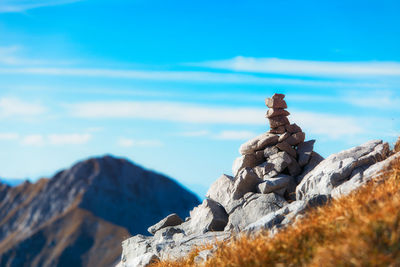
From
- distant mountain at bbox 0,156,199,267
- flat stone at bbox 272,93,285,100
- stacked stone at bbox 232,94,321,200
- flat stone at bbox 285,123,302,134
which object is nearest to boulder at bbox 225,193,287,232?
stacked stone at bbox 232,94,321,200

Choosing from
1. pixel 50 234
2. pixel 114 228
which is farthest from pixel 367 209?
pixel 50 234

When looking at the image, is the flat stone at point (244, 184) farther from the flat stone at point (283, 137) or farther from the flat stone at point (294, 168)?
the flat stone at point (283, 137)

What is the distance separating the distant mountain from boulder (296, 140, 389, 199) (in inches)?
3632

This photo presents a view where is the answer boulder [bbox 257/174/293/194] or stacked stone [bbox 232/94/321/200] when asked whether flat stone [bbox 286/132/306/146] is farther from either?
boulder [bbox 257/174/293/194]

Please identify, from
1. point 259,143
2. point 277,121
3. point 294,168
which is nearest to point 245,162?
point 259,143

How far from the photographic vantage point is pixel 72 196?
134250 mm

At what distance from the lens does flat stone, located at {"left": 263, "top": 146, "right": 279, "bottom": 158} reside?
68.0 feet

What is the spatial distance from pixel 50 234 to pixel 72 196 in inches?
605

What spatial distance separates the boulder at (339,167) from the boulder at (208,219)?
10.5 feet

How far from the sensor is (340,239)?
9.96 meters

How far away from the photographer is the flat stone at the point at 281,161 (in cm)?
2003

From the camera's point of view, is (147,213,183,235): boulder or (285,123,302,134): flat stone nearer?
(285,123,302,134): flat stone

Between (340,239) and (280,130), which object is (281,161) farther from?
(340,239)

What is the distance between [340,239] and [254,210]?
7995 mm
